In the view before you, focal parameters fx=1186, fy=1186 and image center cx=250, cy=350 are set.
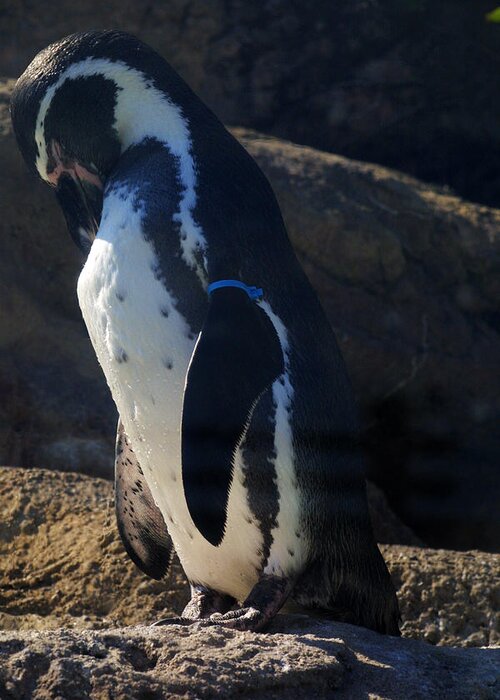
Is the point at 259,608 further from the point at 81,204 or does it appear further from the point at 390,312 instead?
the point at 390,312

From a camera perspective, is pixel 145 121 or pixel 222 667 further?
pixel 145 121

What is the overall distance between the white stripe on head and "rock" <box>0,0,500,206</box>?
2.15 meters

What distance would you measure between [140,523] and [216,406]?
2.48ft

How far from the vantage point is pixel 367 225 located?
4.36 metres

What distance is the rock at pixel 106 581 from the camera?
3.06 meters

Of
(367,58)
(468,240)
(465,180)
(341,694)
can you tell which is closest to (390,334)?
(468,240)

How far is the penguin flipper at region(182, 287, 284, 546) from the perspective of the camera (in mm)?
2275

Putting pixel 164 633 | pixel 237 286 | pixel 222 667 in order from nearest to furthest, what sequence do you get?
pixel 222 667 → pixel 164 633 → pixel 237 286

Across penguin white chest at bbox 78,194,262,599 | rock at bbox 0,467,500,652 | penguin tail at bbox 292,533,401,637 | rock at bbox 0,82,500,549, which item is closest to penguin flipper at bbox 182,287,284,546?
penguin white chest at bbox 78,194,262,599

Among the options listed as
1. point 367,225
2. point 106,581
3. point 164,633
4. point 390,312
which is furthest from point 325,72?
point 164,633

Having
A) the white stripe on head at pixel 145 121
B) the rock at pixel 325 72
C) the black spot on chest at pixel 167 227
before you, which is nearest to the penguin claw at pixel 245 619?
the black spot on chest at pixel 167 227

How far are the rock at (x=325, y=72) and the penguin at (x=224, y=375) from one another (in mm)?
2334

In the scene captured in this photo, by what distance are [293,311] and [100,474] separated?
5.23 feet

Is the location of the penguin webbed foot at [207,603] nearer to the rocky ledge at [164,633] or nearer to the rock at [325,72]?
the rocky ledge at [164,633]
